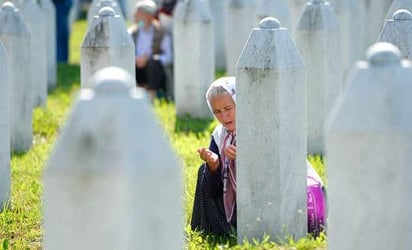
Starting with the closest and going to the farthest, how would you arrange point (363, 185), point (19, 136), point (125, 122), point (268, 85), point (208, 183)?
point (125, 122)
point (363, 185)
point (268, 85)
point (208, 183)
point (19, 136)

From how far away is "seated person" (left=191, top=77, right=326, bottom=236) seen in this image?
9617mm

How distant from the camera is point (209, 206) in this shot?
9.78m

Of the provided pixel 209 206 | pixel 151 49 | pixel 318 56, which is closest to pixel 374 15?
pixel 151 49

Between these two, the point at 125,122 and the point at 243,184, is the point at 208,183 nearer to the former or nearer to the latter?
the point at 243,184

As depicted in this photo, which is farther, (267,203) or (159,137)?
(267,203)

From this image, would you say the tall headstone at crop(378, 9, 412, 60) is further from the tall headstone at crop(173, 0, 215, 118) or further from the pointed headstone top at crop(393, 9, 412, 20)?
the tall headstone at crop(173, 0, 215, 118)

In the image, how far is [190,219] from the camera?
10188 mm

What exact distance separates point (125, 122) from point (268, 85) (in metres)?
2.72

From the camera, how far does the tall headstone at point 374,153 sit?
7117 mm

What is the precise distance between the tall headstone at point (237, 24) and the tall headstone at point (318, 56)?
4066 millimetres

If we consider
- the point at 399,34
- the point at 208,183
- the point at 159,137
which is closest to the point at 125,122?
the point at 159,137

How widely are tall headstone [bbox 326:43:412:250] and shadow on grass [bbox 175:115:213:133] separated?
780 cm

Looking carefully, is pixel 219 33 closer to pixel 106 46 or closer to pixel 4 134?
pixel 106 46

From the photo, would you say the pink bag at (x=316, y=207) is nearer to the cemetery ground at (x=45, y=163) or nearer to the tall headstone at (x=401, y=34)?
the cemetery ground at (x=45, y=163)
